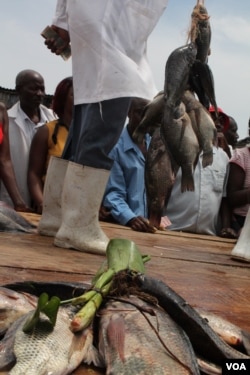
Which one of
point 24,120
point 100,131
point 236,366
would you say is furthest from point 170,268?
point 24,120

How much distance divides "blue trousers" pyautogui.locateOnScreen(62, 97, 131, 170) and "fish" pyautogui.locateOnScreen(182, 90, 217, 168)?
0.71 meters

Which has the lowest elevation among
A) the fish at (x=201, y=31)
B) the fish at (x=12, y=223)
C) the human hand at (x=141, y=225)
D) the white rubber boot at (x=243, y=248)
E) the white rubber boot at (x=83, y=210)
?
the human hand at (x=141, y=225)

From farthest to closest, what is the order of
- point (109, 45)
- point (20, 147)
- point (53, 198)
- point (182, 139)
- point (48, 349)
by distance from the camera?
point (20, 147) → point (53, 198) → point (109, 45) → point (182, 139) → point (48, 349)

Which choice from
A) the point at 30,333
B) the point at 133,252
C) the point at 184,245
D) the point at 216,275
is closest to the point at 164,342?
the point at 30,333

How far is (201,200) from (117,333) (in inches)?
160

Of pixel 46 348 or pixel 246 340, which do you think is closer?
pixel 46 348

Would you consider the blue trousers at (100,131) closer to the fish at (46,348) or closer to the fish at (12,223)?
the fish at (12,223)

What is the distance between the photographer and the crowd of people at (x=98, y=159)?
3602 mm

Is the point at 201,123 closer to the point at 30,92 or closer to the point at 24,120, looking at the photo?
Answer: the point at 24,120

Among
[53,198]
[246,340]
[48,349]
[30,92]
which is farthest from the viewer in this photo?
[30,92]

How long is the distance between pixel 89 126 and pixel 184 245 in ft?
4.69

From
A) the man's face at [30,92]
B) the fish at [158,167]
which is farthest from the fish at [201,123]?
the man's face at [30,92]

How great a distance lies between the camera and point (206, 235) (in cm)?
586

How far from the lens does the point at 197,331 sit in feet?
6.27
